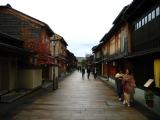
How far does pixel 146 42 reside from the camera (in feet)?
61.6

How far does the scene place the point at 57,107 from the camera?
1664 cm

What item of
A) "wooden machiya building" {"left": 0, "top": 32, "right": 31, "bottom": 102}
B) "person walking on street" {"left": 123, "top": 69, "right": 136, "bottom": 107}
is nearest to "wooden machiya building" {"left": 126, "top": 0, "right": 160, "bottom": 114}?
"person walking on street" {"left": 123, "top": 69, "right": 136, "bottom": 107}

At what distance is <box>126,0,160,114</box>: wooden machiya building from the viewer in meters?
16.3

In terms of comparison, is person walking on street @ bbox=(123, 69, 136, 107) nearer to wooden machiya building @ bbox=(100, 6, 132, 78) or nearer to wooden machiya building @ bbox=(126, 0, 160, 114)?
wooden machiya building @ bbox=(126, 0, 160, 114)

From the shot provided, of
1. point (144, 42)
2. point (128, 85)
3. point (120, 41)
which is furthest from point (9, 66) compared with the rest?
point (120, 41)

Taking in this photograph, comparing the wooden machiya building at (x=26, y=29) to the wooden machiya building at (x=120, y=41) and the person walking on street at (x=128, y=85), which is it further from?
the person walking on street at (x=128, y=85)

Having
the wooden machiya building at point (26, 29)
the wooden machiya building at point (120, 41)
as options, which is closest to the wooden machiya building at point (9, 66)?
the wooden machiya building at point (26, 29)

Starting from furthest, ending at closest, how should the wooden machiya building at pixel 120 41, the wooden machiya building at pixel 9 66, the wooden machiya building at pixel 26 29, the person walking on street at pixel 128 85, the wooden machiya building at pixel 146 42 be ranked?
the wooden machiya building at pixel 26 29 → the wooden machiya building at pixel 120 41 → the wooden machiya building at pixel 9 66 → the person walking on street at pixel 128 85 → the wooden machiya building at pixel 146 42

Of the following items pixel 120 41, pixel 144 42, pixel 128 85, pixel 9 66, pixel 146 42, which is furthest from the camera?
pixel 120 41

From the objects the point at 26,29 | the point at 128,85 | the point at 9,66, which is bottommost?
the point at 128,85

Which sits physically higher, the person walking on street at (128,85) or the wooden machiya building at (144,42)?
the wooden machiya building at (144,42)

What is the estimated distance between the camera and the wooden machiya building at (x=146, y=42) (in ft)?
53.6

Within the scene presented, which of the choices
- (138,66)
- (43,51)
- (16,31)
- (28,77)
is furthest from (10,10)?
(138,66)

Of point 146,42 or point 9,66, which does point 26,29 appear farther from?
point 146,42
